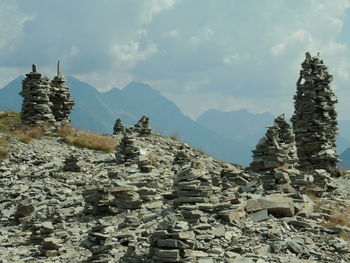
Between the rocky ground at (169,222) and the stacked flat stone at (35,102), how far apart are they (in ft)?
70.7

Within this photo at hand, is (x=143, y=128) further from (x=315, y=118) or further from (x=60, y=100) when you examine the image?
(x=315, y=118)

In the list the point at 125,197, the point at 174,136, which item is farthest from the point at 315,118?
the point at 125,197

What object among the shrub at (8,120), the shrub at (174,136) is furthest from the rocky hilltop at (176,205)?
the shrub at (174,136)

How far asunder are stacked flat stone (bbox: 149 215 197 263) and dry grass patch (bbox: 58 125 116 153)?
96.2 ft

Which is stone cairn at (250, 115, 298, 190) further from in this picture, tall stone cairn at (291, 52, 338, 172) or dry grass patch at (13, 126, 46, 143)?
dry grass patch at (13, 126, 46, 143)

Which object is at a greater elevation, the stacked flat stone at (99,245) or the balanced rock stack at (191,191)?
the balanced rock stack at (191,191)

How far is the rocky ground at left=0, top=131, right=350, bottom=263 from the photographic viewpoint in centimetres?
1491

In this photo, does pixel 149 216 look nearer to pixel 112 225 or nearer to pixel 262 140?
pixel 112 225

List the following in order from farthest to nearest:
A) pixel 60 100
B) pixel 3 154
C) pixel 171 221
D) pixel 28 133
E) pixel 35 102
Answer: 1. pixel 60 100
2. pixel 35 102
3. pixel 28 133
4. pixel 3 154
5. pixel 171 221

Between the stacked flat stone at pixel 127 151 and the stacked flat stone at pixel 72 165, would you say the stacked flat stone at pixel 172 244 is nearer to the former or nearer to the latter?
the stacked flat stone at pixel 72 165

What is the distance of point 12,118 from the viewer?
59.2m

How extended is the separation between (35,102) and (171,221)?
130 ft

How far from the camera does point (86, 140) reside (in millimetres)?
45719

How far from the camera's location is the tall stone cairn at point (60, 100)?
5681 cm
